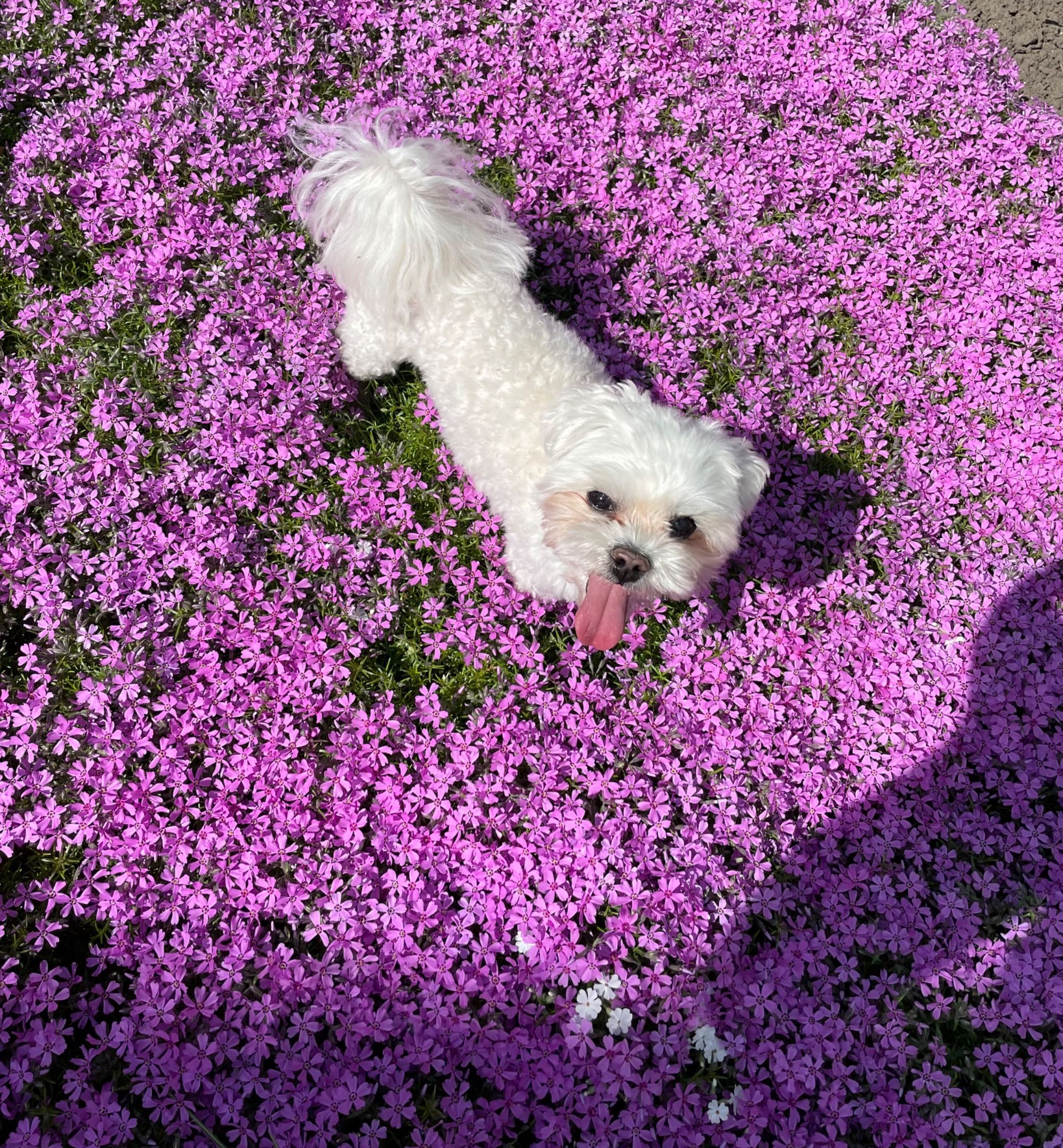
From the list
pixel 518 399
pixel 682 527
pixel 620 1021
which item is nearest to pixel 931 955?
pixel 620 1021

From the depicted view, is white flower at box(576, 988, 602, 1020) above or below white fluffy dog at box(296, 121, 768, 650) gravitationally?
below

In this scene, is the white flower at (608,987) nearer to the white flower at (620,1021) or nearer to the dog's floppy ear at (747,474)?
the white flower at (620,1021)

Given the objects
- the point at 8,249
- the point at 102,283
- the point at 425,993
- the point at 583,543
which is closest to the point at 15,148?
the point at 8,249

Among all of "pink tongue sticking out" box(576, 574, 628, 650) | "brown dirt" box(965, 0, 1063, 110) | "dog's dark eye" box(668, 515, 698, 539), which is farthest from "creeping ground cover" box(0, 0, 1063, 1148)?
"brown dirt" box(965, 0, 1063, 110)

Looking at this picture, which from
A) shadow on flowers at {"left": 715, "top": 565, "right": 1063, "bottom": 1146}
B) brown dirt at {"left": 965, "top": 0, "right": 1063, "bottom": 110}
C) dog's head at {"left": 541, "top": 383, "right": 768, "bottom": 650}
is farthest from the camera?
brown dirt at {"left": 965, "top": 0, "right": 1063, "bottom": 110}

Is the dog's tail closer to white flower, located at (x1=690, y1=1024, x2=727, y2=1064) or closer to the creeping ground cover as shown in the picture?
the creeping ground cover

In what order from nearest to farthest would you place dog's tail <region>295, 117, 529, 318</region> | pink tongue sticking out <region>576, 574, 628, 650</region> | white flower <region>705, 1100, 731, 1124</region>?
white flower <region>705, 1100, 731, 1124</region> < pink tongue sticking out <region>576, 574, 628, 650</region> < dog's tail <region>295, 117, 529, 318</region>

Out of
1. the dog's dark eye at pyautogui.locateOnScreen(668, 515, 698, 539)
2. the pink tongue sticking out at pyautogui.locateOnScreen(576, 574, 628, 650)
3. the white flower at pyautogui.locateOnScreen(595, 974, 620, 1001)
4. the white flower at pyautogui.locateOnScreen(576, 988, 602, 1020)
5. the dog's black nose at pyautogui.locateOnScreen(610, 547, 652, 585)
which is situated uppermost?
the dog's dark eye at pyautogui.locateOnScreen(668, 515, 698, 539)

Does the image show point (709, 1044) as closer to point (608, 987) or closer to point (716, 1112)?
point (716, 1112)
